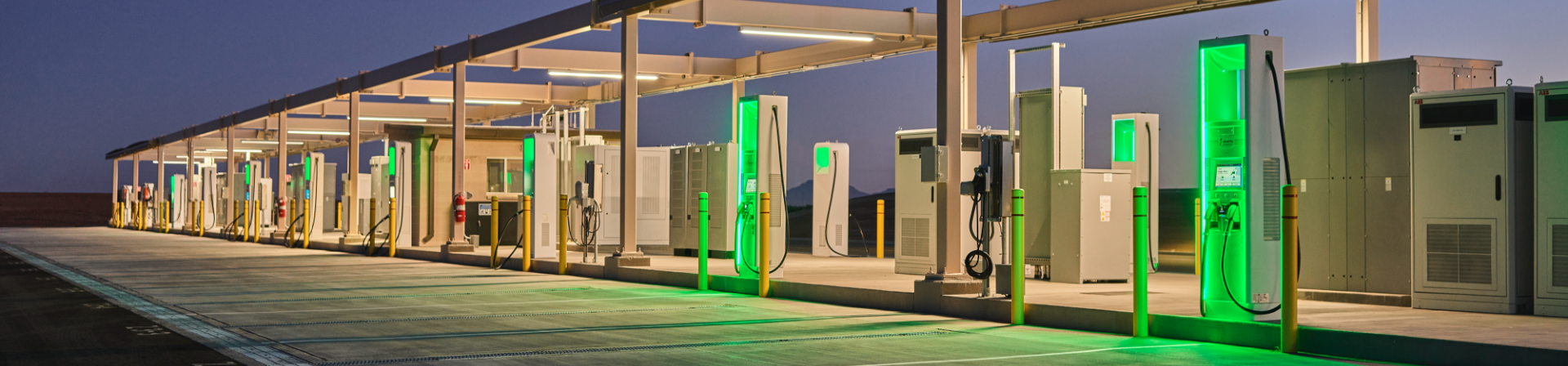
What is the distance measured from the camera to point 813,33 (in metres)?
16.5

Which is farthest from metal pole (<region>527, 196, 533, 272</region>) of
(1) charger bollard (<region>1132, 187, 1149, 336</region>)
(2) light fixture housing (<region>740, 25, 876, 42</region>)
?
(1) charger bollard (<region>1132, 187, 1149, 336</region>)

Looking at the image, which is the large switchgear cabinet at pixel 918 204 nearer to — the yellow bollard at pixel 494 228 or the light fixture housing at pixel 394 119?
the yellow bollard at pixel 494 228

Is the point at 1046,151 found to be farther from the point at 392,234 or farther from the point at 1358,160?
the point at 392,234

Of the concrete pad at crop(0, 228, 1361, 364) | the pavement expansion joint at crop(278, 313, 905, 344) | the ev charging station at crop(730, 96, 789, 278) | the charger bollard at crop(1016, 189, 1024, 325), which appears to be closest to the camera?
the concrete pad at crop(0, 228, 1361, 364)

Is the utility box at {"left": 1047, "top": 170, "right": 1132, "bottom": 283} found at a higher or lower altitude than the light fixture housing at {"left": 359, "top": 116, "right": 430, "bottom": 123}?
lower

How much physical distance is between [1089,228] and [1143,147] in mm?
2532

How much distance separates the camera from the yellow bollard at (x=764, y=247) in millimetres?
12648

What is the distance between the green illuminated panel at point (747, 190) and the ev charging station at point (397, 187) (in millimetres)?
10403

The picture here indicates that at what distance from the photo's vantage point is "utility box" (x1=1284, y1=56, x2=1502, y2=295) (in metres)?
10.5

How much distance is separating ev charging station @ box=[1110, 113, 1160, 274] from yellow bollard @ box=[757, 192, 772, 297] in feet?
15.9

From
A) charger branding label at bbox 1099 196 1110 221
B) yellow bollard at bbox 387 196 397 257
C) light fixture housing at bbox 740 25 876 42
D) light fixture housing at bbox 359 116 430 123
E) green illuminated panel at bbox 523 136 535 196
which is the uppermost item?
light fixture housing at bbox 740 25 876 42

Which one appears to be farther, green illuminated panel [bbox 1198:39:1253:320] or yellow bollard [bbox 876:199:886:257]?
yellow bollard [bbox 876:199:886:257]

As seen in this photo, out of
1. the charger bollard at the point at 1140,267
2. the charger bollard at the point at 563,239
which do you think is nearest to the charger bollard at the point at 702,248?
the charger bollard at the point at 563,239

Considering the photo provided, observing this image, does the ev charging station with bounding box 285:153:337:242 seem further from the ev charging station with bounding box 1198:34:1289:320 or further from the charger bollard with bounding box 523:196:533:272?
the ev charging station with bounding box 1198:34:1289:320
